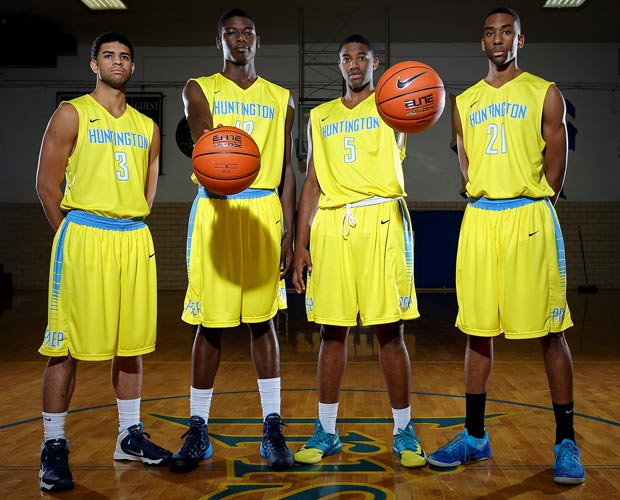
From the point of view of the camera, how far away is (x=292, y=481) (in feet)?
9.46

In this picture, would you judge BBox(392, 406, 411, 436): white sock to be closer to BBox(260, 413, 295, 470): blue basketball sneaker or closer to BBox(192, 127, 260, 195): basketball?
BBox(260, 413, 295, 470): blue basketball sneaker

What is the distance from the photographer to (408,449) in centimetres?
311

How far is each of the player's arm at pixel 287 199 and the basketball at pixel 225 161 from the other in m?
0.43

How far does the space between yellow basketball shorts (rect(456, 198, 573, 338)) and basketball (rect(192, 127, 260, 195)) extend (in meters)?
1.03

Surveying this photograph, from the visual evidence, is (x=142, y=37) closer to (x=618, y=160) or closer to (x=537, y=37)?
(x=537, y=37)

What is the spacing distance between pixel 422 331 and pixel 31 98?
1045 centimetres

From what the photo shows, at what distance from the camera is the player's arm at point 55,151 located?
298cm

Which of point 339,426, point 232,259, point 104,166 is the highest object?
point 104,166

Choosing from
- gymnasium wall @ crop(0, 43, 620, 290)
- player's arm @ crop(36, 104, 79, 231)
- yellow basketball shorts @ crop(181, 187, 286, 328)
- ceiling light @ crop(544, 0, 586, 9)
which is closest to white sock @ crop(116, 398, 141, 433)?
yellow basketball shorts @ crop(181, 187, 286, 328)

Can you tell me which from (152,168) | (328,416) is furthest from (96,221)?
(328,416)

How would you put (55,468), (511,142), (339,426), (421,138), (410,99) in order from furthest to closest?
(421,138), (339,426), (511,142), (410,99), (55,468)

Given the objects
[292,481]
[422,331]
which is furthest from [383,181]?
[422,331]

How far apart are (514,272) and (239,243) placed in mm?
Answer: 1220

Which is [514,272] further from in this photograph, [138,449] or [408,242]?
[138,449]
